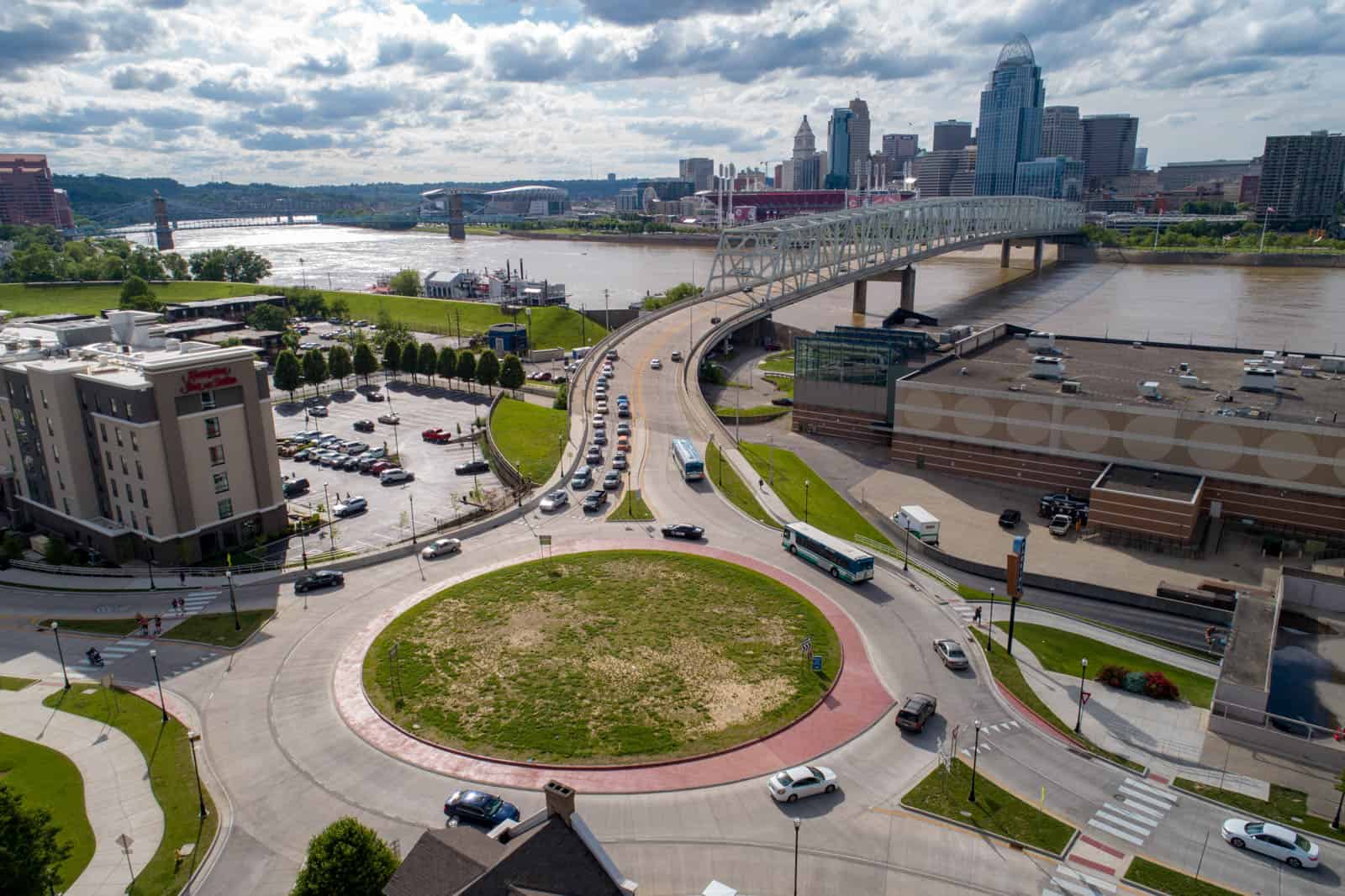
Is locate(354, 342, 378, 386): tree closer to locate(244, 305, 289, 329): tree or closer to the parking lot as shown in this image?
the parking lot

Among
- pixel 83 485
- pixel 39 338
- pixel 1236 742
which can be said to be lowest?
pixel 1236 742

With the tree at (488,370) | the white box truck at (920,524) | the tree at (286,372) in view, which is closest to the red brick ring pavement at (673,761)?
the white box truck at (920,524)

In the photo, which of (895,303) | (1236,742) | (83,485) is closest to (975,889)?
(1236,742)

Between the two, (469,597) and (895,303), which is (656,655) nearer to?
(469,597)

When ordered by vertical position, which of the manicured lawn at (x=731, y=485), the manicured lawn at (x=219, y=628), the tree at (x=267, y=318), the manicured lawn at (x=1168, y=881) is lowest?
the manicured lawn at (x=219, y=628)

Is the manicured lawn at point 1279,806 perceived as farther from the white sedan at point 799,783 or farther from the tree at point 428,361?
the tree at point 428,361

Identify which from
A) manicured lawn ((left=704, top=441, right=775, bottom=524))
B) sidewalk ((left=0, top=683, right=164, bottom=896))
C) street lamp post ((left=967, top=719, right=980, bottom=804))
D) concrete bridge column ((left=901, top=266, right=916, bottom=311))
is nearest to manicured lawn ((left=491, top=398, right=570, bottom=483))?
Result: manicured lawn ((left=704, top=441, right=775, bottom=524))

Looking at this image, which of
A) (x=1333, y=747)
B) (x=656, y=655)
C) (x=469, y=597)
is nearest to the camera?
(x=1333, y=747)
